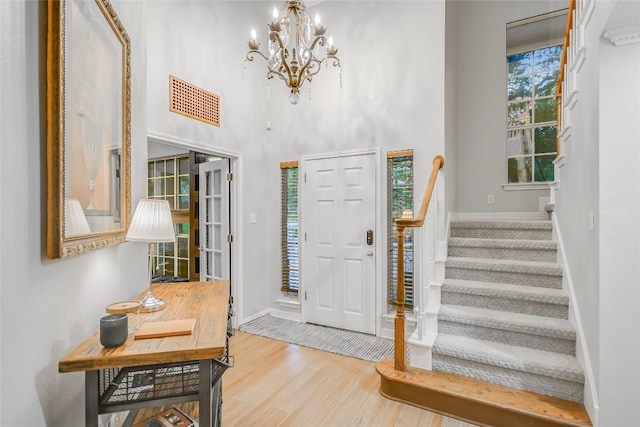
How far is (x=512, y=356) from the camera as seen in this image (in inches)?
90.7

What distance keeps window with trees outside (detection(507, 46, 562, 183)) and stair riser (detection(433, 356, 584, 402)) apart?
2625 mm

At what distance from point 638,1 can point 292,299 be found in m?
3.80

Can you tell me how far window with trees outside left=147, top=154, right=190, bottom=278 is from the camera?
6.05 meters

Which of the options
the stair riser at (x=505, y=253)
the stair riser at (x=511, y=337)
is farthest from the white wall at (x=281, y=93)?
the stair riser at (x=511, y=337)

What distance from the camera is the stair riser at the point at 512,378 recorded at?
212 centimetres

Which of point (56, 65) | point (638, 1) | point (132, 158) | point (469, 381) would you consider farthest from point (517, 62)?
point (56, 65)

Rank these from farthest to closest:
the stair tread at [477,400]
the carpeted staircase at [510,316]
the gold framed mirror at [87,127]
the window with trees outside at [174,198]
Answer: the window with trees outside at [174,198] → the carpeted staircase at [510,316] → the stair tread at [477,400] → the gold framed mirror at [87,127]

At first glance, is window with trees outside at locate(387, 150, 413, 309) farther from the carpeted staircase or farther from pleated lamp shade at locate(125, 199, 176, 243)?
pleated lamp shade at locate(125, 199, 176, 243)

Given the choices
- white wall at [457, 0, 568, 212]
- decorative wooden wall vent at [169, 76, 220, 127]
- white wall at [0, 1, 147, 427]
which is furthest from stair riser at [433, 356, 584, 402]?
decorative wooden wall vent at [169, 76, 220, 127]

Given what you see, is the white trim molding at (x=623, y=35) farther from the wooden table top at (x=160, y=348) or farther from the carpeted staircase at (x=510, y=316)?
the wooden table top at (x=160, y=348)

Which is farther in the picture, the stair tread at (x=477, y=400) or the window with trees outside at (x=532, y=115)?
the window with trees outside at (x=532, y=115)

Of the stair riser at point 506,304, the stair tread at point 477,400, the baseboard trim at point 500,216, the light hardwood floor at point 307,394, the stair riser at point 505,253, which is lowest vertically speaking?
the light hardwood floor at point 307,394

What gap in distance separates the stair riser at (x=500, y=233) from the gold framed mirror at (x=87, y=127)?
314 centimetres

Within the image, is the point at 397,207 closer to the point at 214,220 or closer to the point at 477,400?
the point at 477,400
